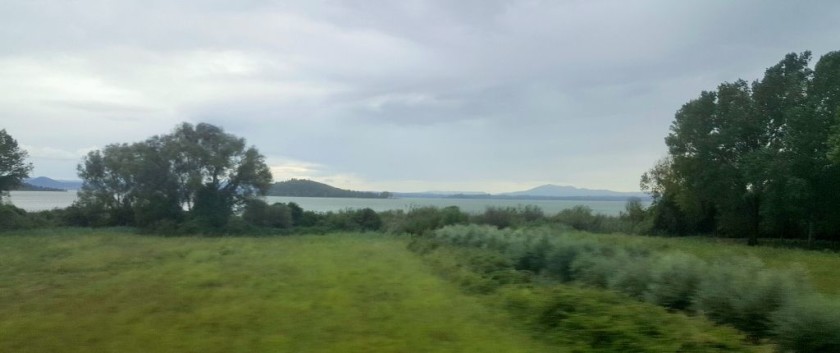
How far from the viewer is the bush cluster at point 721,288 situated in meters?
8.15

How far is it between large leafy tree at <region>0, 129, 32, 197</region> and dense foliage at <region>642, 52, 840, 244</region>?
4511cm

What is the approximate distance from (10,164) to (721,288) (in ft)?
164

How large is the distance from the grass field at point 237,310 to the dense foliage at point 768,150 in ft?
74.5

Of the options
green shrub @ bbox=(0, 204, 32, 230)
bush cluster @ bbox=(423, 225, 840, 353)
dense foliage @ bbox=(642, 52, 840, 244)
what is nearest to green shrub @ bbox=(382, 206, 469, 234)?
dense foliage @ bbox=(642, 52, 840, 244)

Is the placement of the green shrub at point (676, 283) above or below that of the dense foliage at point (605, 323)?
above

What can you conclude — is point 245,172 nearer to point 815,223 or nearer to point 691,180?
point 691,180

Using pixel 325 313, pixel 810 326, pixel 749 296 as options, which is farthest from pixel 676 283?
pixel 325 313

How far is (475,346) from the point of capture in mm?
9102

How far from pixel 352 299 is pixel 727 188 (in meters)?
31.1

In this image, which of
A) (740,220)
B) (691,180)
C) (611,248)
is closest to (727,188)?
(691,180)

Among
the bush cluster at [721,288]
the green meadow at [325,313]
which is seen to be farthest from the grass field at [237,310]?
the bush cluster at [721,288]

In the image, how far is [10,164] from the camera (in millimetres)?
46875

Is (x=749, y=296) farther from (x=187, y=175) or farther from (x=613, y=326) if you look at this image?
(x=187, y=175)

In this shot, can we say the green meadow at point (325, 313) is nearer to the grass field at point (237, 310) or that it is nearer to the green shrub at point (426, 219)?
the grass field at point (237, 310)
